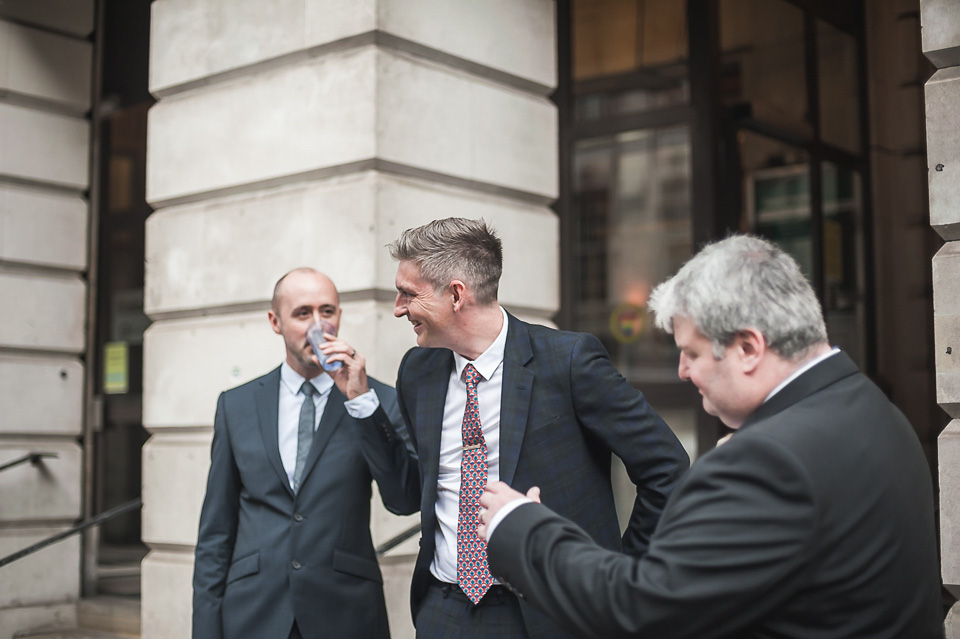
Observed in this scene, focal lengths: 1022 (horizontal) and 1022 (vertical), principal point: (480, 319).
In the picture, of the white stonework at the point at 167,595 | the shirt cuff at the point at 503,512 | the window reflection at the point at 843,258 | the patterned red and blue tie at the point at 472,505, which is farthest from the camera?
the window reflection at the point at 843,258

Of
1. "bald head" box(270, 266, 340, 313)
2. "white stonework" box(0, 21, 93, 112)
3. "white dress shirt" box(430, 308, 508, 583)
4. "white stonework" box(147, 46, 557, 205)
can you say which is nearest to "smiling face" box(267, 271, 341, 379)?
"bald head" box(270, 266, 340, 313)

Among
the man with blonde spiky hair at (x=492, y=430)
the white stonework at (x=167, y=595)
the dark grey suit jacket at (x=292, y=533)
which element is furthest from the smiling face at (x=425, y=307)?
the white stonework at (x=167, y=595)

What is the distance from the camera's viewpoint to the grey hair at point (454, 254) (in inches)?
115

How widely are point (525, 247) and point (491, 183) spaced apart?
1.35 ft

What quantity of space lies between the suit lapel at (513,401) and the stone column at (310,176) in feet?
6.11

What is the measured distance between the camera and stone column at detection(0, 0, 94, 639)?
676 cm

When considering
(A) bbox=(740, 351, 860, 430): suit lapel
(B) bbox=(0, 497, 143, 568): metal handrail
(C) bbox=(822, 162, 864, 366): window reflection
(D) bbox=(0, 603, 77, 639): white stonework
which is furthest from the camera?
(C) bbox=(822, 162, 864, 366): window reflection

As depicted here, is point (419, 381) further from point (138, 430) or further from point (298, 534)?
point (138, 430)

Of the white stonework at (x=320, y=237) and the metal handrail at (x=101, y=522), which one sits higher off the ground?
the white stonework at (x=320, y=237)

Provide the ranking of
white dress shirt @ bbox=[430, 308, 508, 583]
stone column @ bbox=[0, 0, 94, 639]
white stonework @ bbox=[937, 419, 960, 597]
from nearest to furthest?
white dress shirt @ bbox=[430, 308, 508, 583] < white stonework @ bbox=[937, 419, 960, 597] < stone column @ bbox=[0, 0, 94, 639]

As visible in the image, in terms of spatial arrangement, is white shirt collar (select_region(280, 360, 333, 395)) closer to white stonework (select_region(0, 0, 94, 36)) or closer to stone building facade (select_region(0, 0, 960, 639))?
stone building facade (select_region(0, 0, 960, 639))

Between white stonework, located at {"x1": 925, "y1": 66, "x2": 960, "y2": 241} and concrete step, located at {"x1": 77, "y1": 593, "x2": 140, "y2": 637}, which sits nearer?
white stonework, located at {"x1": 925, "y1": 66, "x2": 960, "y2": 241}

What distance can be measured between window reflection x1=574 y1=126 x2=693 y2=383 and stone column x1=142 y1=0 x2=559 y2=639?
711cm

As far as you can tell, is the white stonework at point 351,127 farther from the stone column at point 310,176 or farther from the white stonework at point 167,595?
the white stonework at point 167,595
